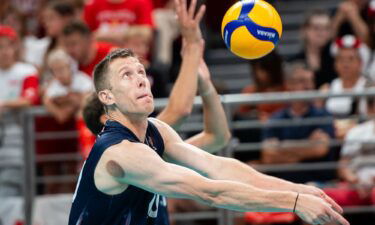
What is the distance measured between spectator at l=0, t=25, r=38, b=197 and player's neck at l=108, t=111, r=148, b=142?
4301 millimetres

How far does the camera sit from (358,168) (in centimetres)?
895

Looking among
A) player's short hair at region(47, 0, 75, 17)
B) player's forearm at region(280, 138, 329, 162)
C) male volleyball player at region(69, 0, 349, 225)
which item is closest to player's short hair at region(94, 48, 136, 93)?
male volleyball player at region(69, 0, 349, 225)

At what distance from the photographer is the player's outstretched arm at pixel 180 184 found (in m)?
4.77

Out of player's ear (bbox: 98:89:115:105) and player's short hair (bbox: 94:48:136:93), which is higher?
player's short hair (bbox: 94:48:136:93)

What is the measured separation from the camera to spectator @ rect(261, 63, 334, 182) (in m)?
9.10

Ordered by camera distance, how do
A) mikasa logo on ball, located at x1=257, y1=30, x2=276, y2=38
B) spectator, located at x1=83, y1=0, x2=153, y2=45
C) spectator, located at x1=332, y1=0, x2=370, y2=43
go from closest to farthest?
mikasa logo on ball, located at x1=257, y1=30, x2=276, y2=38
spectator, located at x1=83, y1=0, x2=153, y2=45
spectator, located at x1=332, y1=0, x2=370, y2=43

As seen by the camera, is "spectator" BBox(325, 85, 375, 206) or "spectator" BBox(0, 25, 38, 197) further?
"spectator" BBox(0, 25, 38, 197)

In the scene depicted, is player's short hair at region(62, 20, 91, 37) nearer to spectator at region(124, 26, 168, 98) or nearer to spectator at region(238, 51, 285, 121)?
spectator at region(124, 26, 168, 98)

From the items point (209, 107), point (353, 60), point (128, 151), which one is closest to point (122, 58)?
point (128, 151)

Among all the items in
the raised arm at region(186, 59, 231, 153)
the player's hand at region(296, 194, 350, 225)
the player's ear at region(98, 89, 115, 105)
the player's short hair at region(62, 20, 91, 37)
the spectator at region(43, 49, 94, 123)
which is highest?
the player's ear at region(98, 89, 115, 105)

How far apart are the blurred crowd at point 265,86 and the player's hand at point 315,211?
3.80 meters

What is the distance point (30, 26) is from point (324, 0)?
4809 mm

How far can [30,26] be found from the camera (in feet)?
43.9

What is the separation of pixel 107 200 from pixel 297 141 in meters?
4.44
